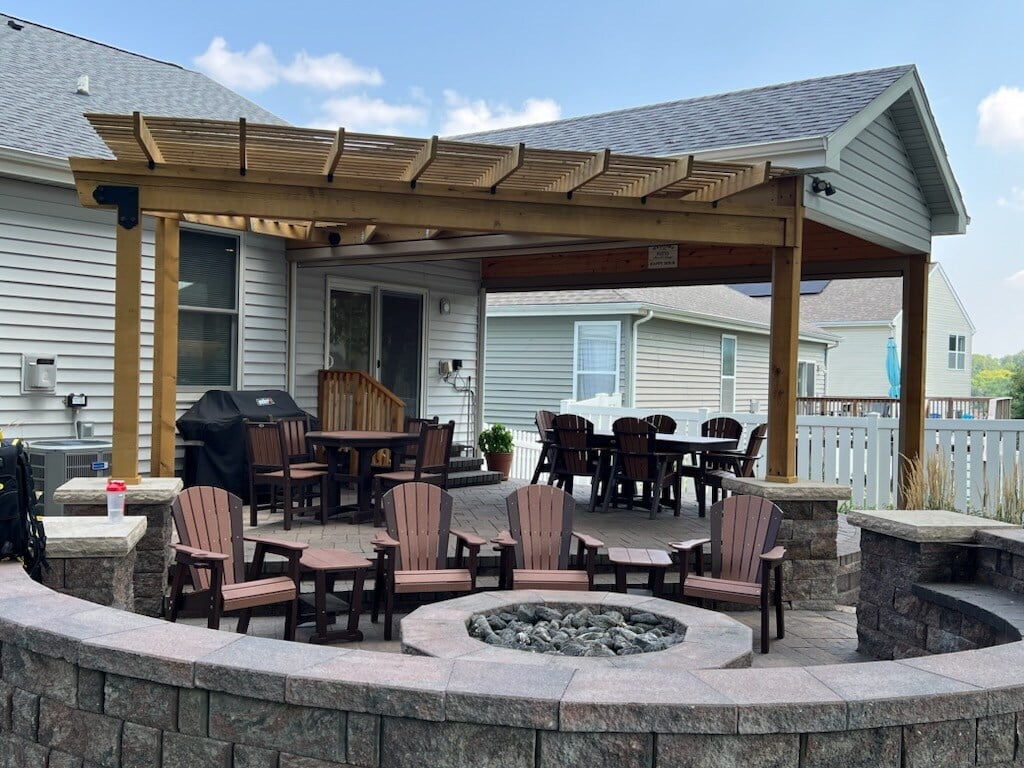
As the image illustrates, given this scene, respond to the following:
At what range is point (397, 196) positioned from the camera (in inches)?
254

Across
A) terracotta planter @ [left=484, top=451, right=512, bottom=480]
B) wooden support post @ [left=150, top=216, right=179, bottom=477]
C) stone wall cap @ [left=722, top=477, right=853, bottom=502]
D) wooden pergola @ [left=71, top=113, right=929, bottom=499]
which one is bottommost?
terracotta planter @ [left=484, top=451, right=512, bottom=480]

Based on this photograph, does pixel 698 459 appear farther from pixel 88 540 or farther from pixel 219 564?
pixel 88 540

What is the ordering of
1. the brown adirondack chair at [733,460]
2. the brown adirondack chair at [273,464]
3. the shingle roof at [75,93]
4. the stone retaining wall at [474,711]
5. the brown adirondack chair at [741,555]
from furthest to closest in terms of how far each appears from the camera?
the brown adirondack chair at [733,460] < the shingle roof at [75,93] < the brown adirondack chair at [273,464] < the brown adirondack chair at [741,555] < the stone retaining wall at [474,711]

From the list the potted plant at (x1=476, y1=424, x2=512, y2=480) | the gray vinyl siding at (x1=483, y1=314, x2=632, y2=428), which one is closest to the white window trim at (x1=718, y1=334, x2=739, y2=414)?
the gray vinyl siding at (x1=483, y1=314, x2=632, y2=428)

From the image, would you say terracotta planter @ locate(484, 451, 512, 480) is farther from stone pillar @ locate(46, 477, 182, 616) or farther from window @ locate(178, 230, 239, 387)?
stone pillar @ locate(46, 477, 182, 616)

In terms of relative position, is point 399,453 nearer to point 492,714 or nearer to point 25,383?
point 25,383

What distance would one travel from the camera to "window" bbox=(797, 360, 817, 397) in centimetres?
2394

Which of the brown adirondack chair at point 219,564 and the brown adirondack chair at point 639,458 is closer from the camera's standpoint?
the brown adirondack chair at point 219,564

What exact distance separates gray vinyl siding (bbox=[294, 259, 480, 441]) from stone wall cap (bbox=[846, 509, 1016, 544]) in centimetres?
676

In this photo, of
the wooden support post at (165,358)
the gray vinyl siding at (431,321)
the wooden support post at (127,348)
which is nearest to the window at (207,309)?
the gray vinyl siding at (431,321)

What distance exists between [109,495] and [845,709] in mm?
3776

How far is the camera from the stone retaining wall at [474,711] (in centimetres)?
274

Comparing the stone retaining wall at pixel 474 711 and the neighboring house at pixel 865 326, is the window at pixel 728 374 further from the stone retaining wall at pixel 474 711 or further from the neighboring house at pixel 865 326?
the stone retaining wall at pixel 474 711

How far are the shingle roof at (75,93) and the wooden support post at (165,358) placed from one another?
82.0 inches
